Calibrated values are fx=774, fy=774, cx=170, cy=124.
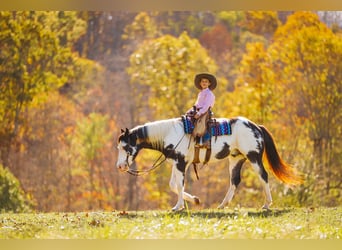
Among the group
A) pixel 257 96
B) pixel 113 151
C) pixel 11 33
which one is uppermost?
pixel 11 33

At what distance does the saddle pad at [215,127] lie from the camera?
1020 centimetres

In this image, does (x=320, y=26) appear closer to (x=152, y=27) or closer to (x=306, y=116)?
(x=306, y=116)

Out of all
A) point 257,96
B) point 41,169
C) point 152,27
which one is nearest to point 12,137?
point 41,169

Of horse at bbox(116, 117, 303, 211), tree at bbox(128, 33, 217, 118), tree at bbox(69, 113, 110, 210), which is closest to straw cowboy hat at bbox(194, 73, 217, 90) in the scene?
horse at bbox(116, 117, 303, 211)

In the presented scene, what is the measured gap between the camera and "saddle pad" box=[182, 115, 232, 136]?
1020cm

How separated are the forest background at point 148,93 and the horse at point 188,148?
13.0ft

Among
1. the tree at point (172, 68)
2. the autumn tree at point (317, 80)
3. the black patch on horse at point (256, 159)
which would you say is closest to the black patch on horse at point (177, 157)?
the black patch on horse at point (256, 159)

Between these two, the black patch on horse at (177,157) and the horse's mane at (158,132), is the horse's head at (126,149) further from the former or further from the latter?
the black patch on horse at (177,157)

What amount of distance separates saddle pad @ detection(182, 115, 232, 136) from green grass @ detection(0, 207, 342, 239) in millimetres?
1054

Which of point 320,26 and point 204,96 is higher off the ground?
point 320,26

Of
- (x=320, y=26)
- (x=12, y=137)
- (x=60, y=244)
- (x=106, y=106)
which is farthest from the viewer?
(x=106, y=106)

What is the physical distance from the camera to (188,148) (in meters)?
10.2

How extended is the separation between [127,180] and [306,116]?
437cm

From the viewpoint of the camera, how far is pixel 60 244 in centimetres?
938
